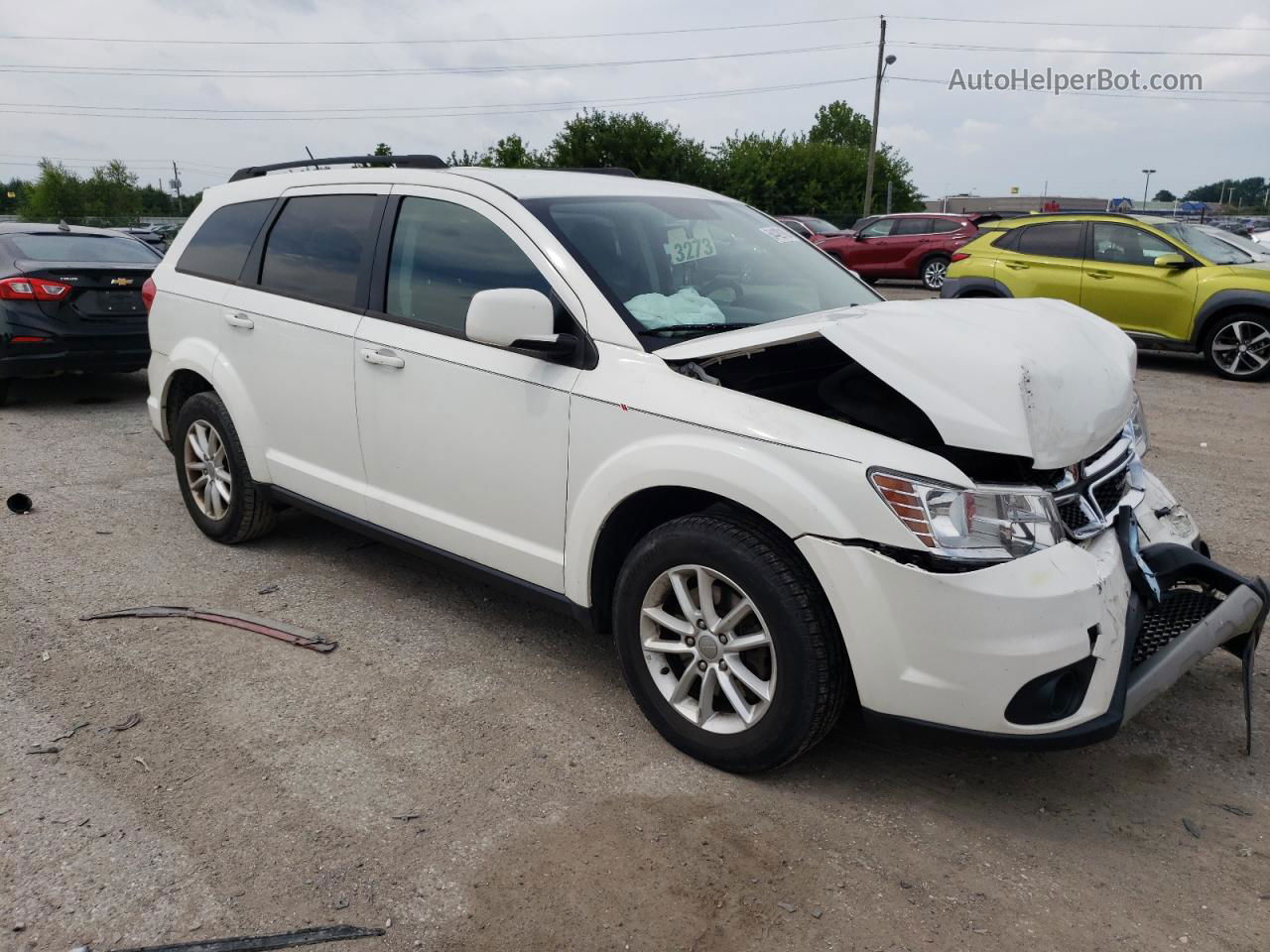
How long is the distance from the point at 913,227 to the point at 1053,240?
958 centimetres

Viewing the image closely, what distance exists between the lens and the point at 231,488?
4.98 meters

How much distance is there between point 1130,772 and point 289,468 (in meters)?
3.54

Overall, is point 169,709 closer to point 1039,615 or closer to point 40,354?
point 1039,615

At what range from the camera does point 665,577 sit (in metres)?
3.13

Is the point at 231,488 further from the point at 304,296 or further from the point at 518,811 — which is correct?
the point at 518,811

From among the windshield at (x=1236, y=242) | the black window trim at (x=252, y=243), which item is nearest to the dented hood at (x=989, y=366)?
the black window trim at (x=252, y=243)

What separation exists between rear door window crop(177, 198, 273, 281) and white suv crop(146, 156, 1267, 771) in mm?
299

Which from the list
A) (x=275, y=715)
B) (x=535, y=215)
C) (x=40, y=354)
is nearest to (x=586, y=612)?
(x=275, y=715)

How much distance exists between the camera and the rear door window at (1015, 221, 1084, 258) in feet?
37.1

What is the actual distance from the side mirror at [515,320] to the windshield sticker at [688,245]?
27.4 inches

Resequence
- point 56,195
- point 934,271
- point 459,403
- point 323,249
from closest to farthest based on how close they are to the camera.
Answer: point 459,403 → point 323,249 → point 934,271 → point 56,195

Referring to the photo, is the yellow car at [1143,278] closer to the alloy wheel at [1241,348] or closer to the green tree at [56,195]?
the alloy wheel at [1241,348]

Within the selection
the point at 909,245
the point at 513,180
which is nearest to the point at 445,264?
the point at 513,180

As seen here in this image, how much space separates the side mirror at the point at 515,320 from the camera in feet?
10.5
